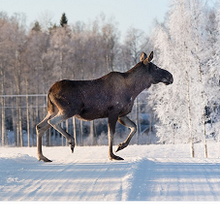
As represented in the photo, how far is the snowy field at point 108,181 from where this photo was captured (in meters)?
5.32

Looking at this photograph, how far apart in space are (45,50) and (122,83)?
1330 inches

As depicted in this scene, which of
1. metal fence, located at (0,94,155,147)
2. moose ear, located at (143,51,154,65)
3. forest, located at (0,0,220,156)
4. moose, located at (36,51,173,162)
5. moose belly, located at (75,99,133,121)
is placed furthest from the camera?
metal fence, located at (0,94,155,147)

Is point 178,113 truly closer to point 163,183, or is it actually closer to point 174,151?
point 174,151

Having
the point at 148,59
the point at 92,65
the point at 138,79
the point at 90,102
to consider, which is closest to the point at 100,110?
the point at 90,102

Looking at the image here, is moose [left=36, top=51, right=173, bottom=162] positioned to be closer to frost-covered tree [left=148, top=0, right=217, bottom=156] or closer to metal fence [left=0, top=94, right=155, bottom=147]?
frost-covered tree [left=148, top=0, right=217, bottom=156]

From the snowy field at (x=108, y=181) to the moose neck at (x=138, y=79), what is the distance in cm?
184

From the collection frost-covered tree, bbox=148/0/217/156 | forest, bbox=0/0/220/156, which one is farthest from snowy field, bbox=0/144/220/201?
forest, bbox=0/0/220/156

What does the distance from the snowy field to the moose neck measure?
1843 millimetres

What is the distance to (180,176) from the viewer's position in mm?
6707

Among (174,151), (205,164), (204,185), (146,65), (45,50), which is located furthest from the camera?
(45,50)

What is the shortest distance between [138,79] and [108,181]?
12.3ft

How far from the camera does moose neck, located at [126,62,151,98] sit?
920 centimetres

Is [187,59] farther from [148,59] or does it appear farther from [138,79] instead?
[138,79]

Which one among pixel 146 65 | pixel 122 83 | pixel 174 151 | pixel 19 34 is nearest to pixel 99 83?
pixel 122 83
